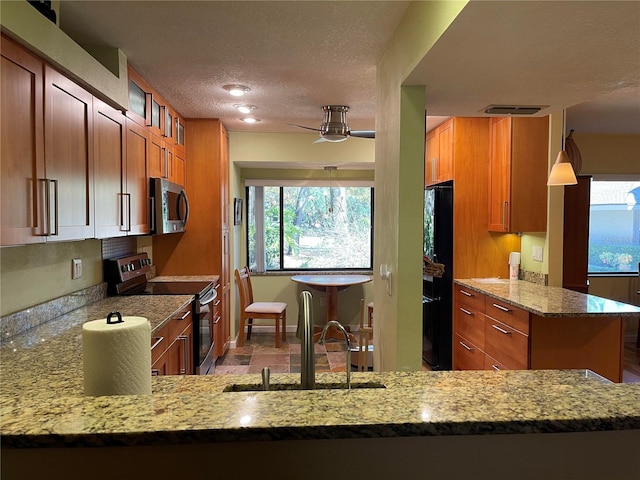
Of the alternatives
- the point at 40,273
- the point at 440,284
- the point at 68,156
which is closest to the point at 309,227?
the point at 440,284

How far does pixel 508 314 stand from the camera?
288 centimetres

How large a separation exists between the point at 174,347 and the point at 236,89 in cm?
183

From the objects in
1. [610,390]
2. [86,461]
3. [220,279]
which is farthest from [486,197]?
[86,461]

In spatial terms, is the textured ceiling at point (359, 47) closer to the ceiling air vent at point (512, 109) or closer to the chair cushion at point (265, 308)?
the ceiling air vent at point (512, 109)

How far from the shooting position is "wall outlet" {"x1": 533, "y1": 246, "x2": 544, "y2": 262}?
3395 millimetres

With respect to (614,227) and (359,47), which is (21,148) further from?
(614,227)

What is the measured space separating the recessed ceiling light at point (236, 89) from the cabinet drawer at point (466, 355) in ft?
8.71

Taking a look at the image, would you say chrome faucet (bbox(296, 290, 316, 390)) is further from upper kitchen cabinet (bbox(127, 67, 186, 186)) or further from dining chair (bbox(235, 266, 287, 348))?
dining chair (bbox(235, 266, 287, 348))

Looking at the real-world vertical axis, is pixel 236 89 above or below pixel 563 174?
above

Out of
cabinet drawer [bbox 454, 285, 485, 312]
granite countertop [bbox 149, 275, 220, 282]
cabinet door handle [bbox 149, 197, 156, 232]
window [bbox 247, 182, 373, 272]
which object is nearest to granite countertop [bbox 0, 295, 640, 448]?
cabinet door handle [bbox 149, 197, 156, 232]

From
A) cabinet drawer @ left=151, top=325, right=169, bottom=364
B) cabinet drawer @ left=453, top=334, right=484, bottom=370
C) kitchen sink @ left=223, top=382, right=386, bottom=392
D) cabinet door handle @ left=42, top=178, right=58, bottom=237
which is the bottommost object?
cabinet drawer @ left=453, top=334, right=484, bottom=370

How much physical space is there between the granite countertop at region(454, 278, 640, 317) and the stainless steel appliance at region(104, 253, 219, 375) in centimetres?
212

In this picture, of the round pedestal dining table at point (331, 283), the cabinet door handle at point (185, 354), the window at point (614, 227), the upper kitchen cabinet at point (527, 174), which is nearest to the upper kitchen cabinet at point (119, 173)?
the cabinet door handle at point (185, 354)

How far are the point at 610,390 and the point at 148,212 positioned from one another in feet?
9.27
